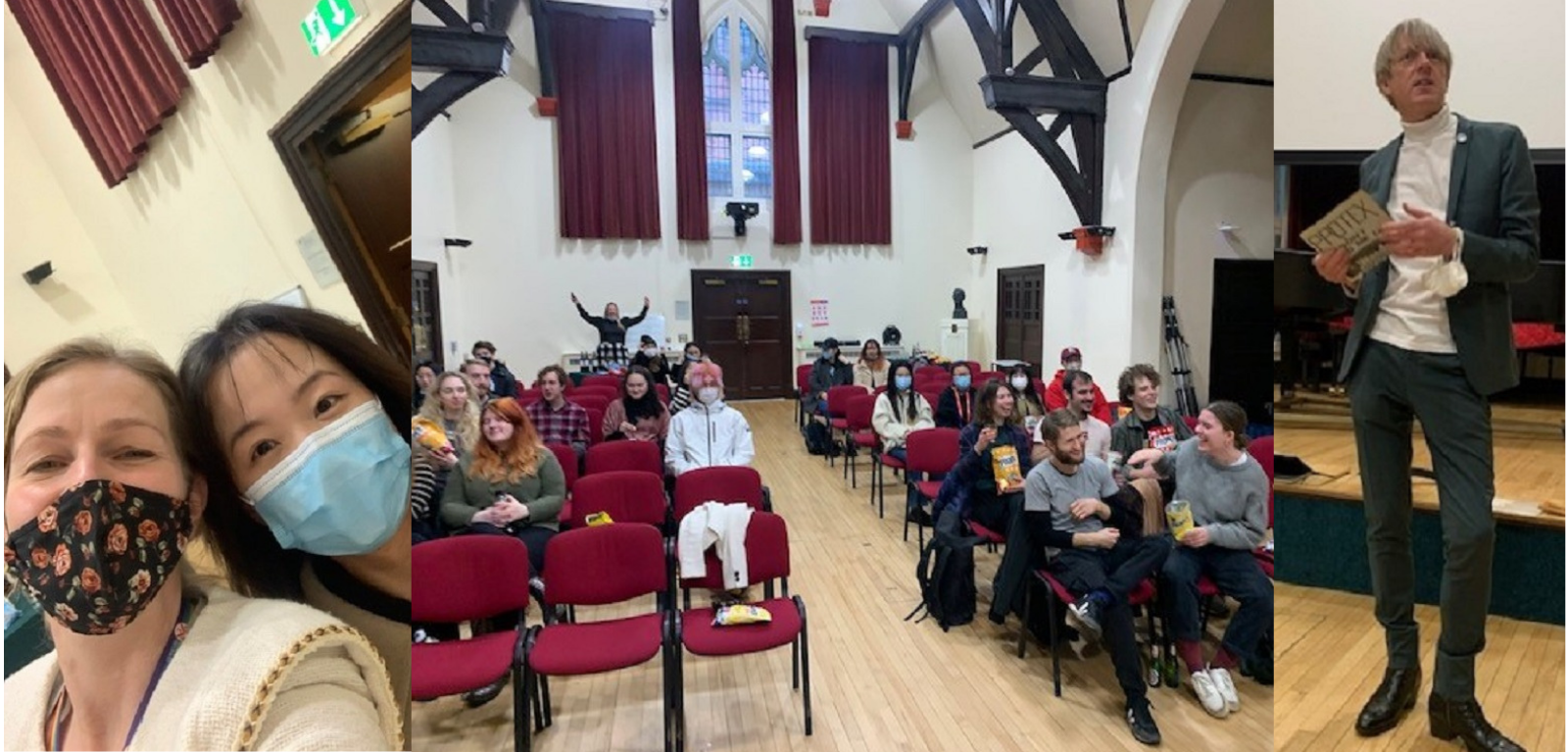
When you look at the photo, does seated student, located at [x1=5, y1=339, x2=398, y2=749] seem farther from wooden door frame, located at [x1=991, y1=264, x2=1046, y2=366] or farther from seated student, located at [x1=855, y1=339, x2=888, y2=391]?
seated student, located at [x1=855, y1=339, x2=888, y2=391]

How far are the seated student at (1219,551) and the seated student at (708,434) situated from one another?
2.03 m

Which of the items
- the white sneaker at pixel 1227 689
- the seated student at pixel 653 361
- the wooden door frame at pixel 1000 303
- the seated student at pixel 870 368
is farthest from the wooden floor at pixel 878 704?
the seated student at pixel 870 368

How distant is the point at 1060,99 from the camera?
426 centimetres

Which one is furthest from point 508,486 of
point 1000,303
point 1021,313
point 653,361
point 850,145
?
point 850,145

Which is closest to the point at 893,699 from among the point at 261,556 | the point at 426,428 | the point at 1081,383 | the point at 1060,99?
the point at 1081,383

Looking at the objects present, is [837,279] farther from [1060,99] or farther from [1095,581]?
[1095,581]

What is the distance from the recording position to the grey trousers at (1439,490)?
2.57 ft

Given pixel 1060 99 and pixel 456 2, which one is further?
pixel 1060 99

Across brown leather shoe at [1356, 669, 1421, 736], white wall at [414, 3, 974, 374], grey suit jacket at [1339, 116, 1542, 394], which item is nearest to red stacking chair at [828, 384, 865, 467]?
white wall at [414, 3, 974, 374]

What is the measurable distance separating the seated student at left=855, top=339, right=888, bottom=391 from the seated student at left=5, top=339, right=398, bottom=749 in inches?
222

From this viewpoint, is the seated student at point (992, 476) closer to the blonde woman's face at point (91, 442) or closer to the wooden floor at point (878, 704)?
the wooden floor at point (878, 704)

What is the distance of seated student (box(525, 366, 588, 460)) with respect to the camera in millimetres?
3873

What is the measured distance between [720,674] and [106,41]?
2280 millimetres

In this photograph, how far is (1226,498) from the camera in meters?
2.00
